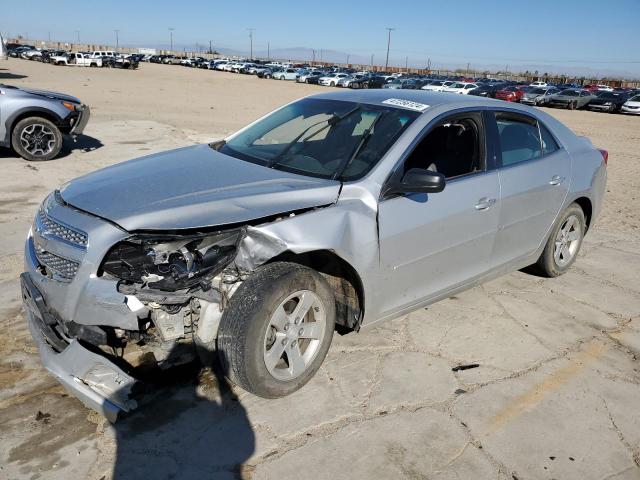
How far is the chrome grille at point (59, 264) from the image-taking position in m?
2.80

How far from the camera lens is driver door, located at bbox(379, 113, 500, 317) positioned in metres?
3.38

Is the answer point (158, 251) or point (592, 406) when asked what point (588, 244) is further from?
point (158, 251)

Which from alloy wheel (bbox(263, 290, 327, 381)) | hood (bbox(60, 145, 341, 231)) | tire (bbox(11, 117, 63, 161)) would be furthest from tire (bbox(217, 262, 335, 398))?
tire (bbox(11, 117, 63, 161))

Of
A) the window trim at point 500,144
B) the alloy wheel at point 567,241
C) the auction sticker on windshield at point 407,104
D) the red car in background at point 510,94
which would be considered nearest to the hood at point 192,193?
the auction sticker on windshield at point 407,104

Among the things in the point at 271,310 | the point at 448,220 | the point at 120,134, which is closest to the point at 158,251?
the point at 271,310

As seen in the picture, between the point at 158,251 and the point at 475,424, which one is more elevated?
the point at 158,251

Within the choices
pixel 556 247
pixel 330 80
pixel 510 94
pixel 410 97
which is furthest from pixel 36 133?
pixel 330 80

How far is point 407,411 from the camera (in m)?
3.14

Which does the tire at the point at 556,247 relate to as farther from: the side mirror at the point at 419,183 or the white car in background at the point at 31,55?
the white car in background at the point at 31,55

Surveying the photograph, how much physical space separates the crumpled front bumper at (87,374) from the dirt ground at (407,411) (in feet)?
0.58

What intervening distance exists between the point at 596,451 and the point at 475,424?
621mm

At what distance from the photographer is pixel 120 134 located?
12398mm

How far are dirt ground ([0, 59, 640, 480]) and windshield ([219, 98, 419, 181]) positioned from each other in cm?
126

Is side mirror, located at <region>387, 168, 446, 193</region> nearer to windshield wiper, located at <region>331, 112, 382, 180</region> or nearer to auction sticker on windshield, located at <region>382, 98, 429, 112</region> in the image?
windshield wiper, located at <region>331, 112, 382, 180</region>
